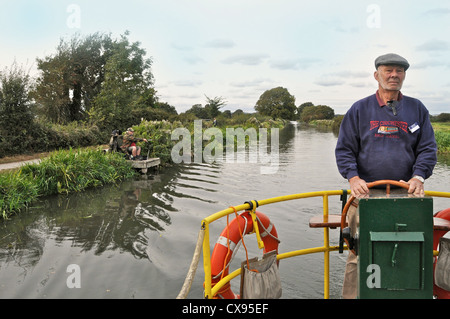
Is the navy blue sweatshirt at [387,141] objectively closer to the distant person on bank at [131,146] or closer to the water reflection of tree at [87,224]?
the water reflection of tree at [87,224]

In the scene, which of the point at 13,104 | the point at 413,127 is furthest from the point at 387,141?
the point at 13,104

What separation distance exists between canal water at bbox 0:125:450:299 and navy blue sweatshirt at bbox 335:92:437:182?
8.63ft

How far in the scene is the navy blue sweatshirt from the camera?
11.5 feet

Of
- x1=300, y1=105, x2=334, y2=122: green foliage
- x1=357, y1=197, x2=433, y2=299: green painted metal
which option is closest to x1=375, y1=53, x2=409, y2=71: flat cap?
x1=357, y1=197, x2=433, y2=299: green painted metal

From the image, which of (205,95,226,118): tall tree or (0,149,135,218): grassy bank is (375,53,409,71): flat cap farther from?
(205,95,226,118): tall tree

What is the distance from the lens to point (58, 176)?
39.7ft

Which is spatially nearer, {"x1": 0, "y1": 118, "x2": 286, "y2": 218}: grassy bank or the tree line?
{"x1": 0, "y1": 118, "x2": 286, "y2": 218}: grassy bank

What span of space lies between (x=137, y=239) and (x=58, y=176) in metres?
5.37

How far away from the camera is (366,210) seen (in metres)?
2.89

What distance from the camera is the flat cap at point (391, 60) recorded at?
3467 mm

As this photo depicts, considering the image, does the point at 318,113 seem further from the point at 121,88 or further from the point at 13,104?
the point at 13,104

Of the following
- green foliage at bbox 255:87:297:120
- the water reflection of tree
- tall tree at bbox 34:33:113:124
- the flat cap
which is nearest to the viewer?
the flat cap

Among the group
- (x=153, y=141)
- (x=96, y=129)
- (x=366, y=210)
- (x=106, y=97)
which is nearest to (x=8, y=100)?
(x=153, y=141)

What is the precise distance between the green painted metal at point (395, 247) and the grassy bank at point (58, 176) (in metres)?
8.44
